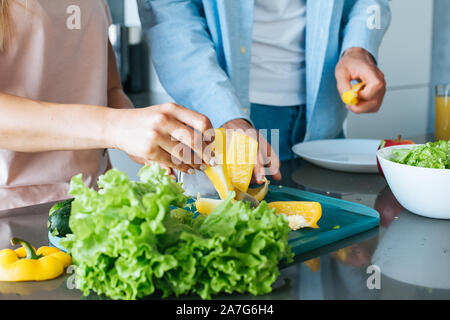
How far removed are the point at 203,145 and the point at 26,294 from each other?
39 cm

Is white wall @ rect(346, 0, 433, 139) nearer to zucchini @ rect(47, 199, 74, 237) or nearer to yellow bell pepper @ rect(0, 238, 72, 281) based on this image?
zucchini @ rect(47, 199, 74, 237)

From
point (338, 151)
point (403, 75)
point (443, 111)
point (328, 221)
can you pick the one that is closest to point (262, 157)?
point (328, 221)

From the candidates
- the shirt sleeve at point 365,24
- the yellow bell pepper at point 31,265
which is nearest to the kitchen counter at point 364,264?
the yellow bell pepper at point 31,265

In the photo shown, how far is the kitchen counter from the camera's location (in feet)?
2.71

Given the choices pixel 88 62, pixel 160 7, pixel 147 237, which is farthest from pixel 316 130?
pixel 147 237

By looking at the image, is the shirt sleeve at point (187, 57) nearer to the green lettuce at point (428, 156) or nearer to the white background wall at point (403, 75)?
the green lettuce at point (428, 156)

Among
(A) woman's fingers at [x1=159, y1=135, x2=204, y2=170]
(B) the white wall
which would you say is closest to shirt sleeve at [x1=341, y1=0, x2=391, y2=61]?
(A) woman's fingers at [x1=159, y1=135, x2=204, y2=170]

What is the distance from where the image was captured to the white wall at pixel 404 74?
11.9 ft

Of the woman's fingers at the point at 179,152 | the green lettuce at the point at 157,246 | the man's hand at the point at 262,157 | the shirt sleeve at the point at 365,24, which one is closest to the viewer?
the green lettuce at the point at 157,246

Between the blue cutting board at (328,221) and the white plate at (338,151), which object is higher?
the white plate at (338,151)

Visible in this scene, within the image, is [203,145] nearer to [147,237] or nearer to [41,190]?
[147,237]

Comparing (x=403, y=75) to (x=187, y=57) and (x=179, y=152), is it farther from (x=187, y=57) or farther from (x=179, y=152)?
(x=179, y=152)

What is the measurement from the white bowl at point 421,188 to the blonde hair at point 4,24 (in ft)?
3.04

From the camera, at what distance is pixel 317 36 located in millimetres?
1820
